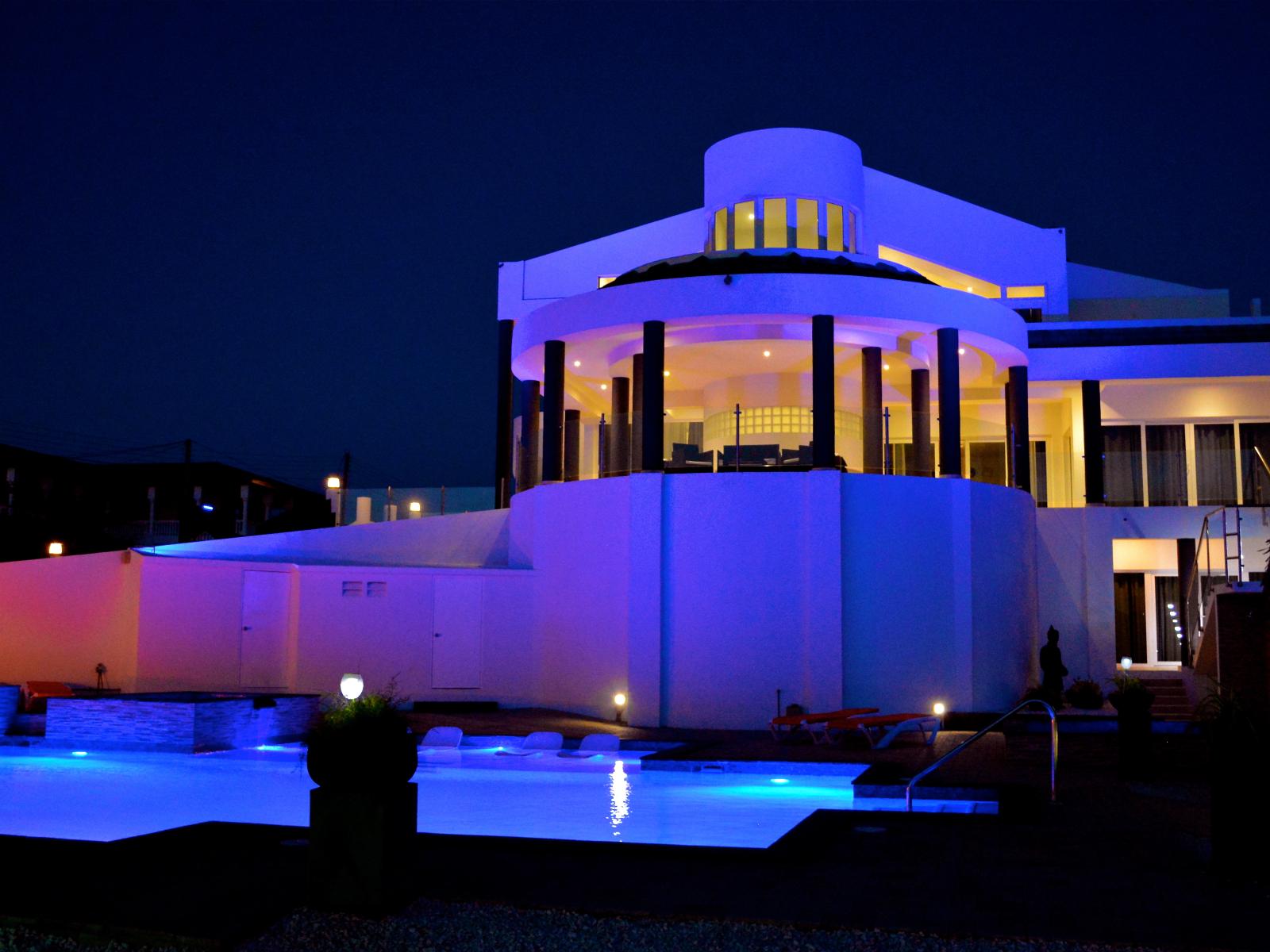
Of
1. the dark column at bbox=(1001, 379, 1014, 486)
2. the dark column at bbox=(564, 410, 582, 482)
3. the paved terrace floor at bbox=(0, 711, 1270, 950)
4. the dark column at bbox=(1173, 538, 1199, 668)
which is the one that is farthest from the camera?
the dark column at bbox=(1001, 379, 1014, 486)

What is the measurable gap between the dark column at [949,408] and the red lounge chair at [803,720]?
4510 mm

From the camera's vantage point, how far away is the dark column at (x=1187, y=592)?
2238 cm

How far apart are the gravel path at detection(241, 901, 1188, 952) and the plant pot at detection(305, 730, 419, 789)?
0.72 meters

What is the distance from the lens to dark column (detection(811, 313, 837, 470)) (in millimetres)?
20578

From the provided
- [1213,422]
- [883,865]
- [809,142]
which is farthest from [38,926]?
[1213,422]

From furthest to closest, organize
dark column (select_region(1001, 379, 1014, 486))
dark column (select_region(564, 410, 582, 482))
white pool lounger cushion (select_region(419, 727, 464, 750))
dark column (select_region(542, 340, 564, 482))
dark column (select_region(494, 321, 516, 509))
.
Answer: dark column (select_region(494, 321, 516, 509)) → dark column (select_region(1001, 379, 1014, 486)) → dark column (select_region(564, 410, 582, 482)) → dark column (select_region(542, 340, 564, 482)) → white pool lounger cushion (select_region(419, 727, 464, 750))

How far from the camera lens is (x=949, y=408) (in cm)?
2170

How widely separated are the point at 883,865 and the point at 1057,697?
14.5m

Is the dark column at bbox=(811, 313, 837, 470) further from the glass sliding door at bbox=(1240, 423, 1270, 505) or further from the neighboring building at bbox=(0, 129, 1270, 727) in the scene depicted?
the glass sliding door at bbox=(1240, 423, 1270, 505)

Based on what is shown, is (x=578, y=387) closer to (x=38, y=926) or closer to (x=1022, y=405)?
(x=1022, y=405)

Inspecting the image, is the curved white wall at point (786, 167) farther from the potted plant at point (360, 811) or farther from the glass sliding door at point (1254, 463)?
the potted plant at point (360, 811)

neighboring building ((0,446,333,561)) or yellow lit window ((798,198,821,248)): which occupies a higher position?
yellow lit window ((798,198,821,248))

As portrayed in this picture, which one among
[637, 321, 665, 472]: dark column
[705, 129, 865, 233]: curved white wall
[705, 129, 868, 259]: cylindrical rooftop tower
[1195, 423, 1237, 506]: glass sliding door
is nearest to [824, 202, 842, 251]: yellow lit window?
[705, 129, 868, 259]: cylindrical rooftop tower

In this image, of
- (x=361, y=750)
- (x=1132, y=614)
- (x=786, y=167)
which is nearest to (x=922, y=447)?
(x=786, y=167)
